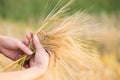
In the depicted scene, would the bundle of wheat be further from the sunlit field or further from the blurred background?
the sunlit field

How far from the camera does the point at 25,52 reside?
9.59 ft

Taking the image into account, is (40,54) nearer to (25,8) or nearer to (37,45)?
(37,45)

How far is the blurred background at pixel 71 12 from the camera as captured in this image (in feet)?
15.1

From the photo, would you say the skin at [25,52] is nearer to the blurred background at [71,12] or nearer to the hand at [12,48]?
the hand at [12,48]

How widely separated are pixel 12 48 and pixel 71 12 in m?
0.66

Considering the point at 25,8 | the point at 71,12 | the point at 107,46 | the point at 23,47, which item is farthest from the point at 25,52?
the point at 25,8

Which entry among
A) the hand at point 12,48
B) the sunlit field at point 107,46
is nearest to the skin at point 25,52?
the hand at point 12,48

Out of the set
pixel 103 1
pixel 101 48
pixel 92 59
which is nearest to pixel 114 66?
pixel 101 48

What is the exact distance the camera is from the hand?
2.92 meters

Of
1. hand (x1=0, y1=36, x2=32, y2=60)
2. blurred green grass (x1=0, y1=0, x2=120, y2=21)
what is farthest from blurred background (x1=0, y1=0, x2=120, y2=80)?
hand (x1=0, y1=36, x2=32, y2=60)

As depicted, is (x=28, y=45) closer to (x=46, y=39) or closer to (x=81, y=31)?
Answer: (x=46, y=39)

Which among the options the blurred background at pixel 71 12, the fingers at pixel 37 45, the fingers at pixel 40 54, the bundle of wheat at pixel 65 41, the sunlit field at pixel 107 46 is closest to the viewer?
the fingers at pixel 40 54

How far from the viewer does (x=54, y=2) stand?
10.6 feet

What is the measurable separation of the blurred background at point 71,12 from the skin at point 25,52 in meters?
0.23
